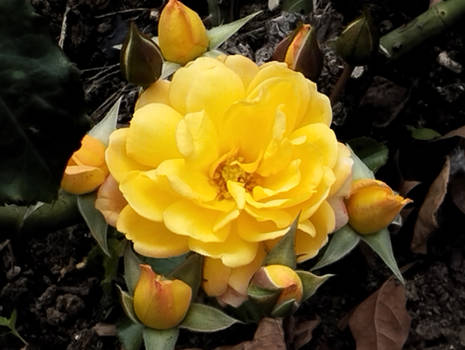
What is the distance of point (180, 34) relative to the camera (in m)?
1.16

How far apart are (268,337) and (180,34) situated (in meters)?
0.39

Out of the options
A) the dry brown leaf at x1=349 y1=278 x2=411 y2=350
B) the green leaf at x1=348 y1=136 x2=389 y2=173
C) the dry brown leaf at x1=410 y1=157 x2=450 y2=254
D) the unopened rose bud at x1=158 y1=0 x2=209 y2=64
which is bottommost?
the dry brown leaf at x1=349 y1=278 x2=411 y2=350

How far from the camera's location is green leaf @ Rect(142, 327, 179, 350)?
3.55ft

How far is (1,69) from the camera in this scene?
977 millimetres

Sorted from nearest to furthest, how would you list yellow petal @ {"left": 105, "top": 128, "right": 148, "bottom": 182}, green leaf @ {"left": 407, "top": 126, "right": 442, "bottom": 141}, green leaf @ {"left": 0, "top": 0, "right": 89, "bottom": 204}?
green leaf @ {"left": 0, "top": 0, "right": 89, "bottom": 204} → yellow petal @ {"left": 105, "top": 128, "right": 148, "bottom": 182} → green leaf @ {"left": 407, "top": 126, "right": 442, "bottom": 141}

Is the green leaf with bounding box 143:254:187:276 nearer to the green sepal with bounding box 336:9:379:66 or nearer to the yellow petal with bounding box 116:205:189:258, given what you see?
the yellow petal with bounding box 116:205:189:258

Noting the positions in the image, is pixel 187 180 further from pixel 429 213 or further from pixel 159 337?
pixel 429 213

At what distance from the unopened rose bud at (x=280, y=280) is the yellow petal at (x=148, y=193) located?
0.13m

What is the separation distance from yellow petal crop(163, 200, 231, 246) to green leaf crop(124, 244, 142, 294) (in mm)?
134

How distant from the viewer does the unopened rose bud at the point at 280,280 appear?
3.36 ft

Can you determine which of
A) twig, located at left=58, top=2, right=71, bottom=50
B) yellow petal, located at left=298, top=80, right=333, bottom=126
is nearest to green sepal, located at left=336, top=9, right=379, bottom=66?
yellow petal, located at left=298, top=80, right=333, bottom=126

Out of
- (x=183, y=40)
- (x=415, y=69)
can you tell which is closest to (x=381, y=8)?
(x=415, y=69)

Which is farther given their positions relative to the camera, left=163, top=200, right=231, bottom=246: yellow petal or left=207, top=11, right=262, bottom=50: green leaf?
left=207, top=11, right=262, bottom=50: green leaf

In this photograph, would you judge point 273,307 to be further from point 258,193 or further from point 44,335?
point 44,335
